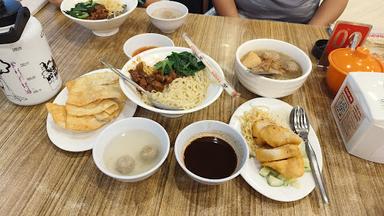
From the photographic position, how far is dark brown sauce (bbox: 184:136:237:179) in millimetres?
866

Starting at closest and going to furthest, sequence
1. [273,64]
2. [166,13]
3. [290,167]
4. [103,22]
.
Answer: [290,167], [273,64], [103,22], [166,13]

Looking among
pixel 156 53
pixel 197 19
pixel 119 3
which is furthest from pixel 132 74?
pixel 197 19

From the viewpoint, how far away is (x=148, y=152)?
928mm

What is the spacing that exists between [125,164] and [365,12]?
3.93m

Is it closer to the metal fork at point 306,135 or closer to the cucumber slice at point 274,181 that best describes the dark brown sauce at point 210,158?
the cucumber slice at point 274,181

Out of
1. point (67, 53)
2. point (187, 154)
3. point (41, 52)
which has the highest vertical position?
point (41, 52)

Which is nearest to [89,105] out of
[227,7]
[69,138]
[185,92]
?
[69,138]

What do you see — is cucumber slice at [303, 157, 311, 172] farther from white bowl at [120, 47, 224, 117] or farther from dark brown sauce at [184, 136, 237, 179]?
white bowl at [120, 47, 224, 117]

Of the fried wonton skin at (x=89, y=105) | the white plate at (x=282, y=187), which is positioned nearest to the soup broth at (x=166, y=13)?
the fried wonton skin at (x=89, y=105)

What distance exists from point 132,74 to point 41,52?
1.11 feet

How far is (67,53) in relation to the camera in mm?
1445

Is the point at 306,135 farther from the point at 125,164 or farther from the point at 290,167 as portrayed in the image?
the point at 125,164

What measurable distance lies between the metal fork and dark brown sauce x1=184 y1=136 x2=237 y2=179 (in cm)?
28

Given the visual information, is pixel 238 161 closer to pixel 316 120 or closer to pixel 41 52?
pixel 316 120
